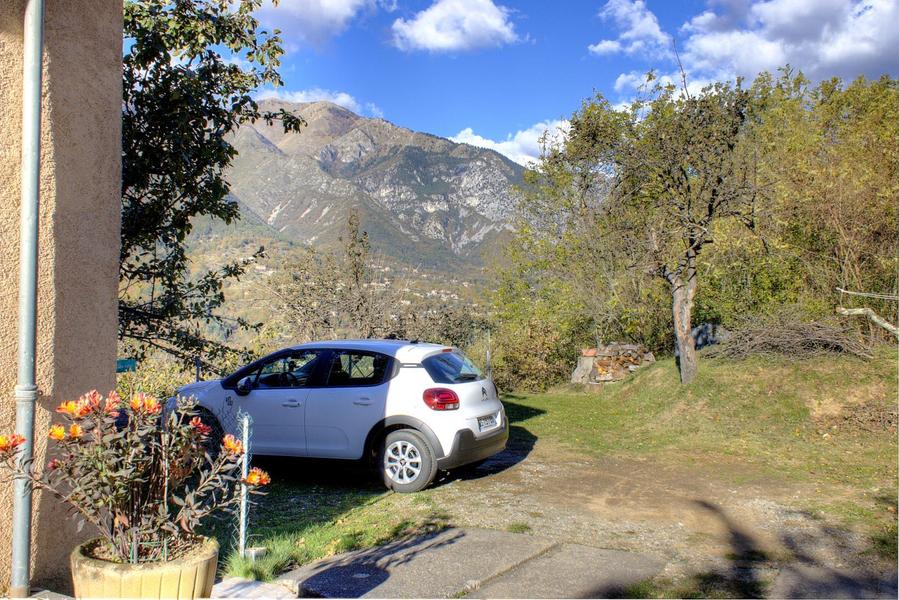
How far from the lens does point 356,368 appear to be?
8.62 m

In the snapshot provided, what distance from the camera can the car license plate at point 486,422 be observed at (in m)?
8.24

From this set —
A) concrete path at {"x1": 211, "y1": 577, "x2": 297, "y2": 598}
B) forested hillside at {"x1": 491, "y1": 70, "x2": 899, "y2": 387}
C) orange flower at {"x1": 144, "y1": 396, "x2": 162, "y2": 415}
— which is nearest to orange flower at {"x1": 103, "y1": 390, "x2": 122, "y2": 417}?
orange flower at {"x1": 144, "y1": 396, "x2": 162, "y2": 415}

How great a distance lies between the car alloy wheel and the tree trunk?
808 centimetres

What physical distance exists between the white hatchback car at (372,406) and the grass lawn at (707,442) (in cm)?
37

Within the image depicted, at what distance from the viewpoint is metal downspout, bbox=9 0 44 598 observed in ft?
12.8

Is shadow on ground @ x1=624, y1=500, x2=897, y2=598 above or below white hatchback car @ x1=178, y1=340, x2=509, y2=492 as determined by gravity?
below

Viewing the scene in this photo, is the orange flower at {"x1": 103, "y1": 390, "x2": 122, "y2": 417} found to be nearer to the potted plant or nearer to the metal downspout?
the potted plant

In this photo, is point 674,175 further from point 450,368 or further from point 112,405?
point 112,405

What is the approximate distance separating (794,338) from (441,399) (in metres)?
7.85

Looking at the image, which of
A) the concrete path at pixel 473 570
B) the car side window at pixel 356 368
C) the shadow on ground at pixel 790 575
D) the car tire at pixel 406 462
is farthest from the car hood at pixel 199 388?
the shadow on ground at pixel 790 575

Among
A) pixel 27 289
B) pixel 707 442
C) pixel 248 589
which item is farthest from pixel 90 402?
pixel 707 442

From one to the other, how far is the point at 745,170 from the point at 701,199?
1.32 metres

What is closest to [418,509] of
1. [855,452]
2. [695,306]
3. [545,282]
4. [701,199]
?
[855,452]

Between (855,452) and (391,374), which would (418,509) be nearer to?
(391,374)
